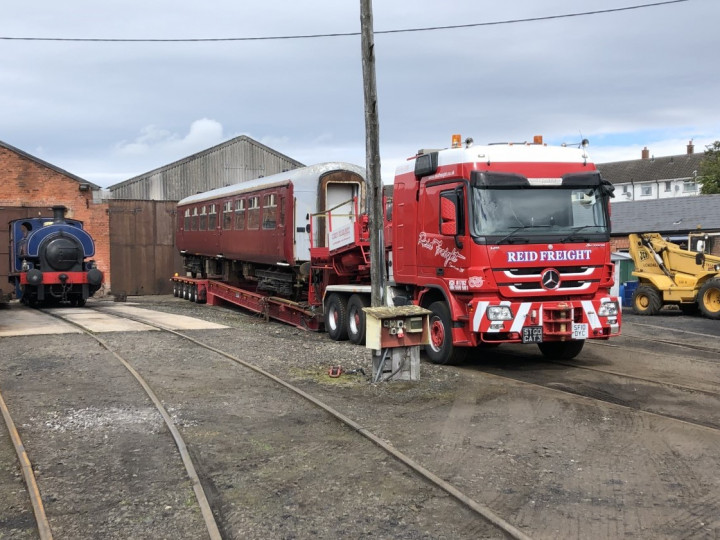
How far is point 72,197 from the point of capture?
27.8 meters

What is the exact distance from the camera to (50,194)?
27.3 m

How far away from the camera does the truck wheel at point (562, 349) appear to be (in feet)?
38.8

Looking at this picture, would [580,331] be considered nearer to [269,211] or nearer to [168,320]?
[269,211]

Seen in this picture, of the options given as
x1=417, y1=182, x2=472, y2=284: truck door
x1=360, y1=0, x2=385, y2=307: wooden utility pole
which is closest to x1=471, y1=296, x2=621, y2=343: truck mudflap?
x1=417, y1=182, x2=472, y2=284: truck door

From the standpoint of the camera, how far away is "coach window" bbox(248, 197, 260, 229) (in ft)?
60.0

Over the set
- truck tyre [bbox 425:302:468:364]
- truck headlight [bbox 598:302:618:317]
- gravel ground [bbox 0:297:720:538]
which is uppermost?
truck headlight [bbox 598:302:618:317]

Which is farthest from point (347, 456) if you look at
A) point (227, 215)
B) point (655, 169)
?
point (655, 169)

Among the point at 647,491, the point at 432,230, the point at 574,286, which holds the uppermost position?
the point at 432,230

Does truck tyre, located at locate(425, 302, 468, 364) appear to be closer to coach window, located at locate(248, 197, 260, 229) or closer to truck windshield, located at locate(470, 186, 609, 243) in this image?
truck windshield, located at locate(470, 186, 609, 243)

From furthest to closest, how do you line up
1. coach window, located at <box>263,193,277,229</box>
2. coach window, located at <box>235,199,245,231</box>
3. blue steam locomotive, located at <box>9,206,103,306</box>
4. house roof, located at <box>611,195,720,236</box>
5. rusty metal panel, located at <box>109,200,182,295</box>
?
house roof, located at <box>611,195,720,236</box> → rusty metal panel, located at <box>109,200,182,295</box> → blue steam locomotive, located at <box>9,206,103,306</box> → coach window, located at <box>235,199,245,231</box> → coach window, located at <box>263,193,277,229</box>

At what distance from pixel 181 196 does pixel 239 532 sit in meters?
33.9

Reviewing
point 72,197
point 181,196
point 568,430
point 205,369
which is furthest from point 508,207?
point 181,196

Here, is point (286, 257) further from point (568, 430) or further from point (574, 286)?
point (568, 430)

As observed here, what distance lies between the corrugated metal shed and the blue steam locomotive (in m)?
13.3
